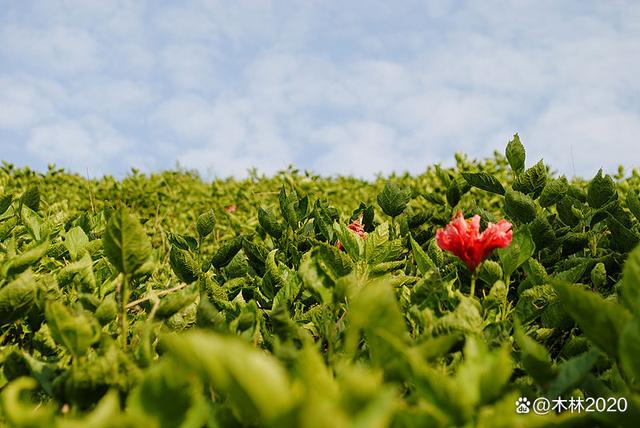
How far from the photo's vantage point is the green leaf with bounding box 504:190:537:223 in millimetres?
2275

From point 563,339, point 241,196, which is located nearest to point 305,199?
point 563,339

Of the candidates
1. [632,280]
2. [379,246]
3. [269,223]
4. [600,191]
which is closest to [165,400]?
[632,280]

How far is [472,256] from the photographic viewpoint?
1.95 meters

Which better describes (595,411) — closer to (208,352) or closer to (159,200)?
(208,352)

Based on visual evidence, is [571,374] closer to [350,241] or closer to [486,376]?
[486,376]

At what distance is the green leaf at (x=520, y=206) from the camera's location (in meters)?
2.28

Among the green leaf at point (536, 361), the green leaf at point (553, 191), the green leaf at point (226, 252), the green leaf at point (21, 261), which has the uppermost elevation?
the green leaf at point (553, 191)

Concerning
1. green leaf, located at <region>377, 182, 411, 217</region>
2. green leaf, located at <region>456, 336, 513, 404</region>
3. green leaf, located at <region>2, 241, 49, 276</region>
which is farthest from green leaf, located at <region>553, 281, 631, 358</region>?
green leaf, located at <region>377, 182, 411, 217</region>

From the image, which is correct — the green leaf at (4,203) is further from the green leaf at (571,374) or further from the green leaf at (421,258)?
the green leaf at (571,374)

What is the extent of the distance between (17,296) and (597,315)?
1278 millimetres

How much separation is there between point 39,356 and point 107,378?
0.59 m

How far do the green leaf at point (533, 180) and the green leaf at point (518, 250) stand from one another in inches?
26.4

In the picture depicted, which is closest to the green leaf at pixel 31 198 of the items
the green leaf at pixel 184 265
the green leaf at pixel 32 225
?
the green leaf at pixel 32 225

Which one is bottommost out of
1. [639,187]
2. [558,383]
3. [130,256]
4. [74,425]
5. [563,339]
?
[74,425]
